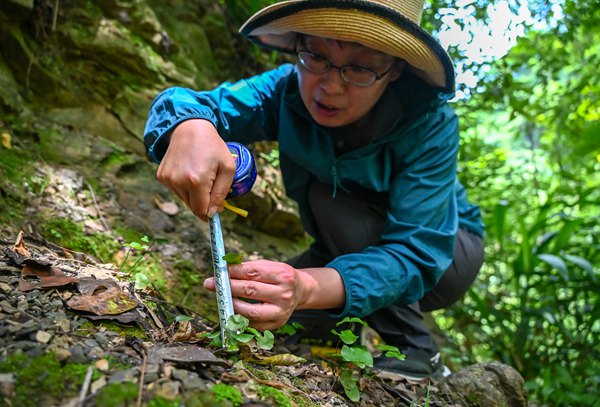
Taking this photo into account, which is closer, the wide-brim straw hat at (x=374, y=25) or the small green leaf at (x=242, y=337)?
the small green leaf at (x=242, y=337)

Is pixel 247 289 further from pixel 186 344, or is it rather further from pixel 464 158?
pixel 464 158

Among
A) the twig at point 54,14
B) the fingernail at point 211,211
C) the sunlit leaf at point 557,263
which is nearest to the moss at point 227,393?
the fingernail at point 211,211

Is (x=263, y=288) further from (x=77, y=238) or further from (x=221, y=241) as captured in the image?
(x=77, y=238)

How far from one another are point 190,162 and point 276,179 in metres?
2.05

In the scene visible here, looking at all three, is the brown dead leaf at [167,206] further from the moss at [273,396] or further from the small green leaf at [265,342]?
the moss at [273,396]

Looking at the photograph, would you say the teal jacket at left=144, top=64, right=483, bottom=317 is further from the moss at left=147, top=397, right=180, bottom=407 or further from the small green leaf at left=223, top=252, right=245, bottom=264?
the moss at left=147, top=397, right=180, bottom=407

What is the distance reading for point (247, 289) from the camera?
148 cm

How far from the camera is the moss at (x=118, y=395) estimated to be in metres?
1.03

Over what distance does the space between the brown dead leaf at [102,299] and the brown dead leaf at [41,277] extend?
0.06 metres

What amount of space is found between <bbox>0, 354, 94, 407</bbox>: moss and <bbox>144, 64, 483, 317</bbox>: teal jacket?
93 cm

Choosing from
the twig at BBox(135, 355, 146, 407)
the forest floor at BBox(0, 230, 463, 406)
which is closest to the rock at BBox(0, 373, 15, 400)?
the forest floor at BBox(0, 230, 463, 406)

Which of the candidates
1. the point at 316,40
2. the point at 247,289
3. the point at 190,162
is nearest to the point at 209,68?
the point at 316,40

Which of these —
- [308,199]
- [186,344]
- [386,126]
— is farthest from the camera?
[308,199]

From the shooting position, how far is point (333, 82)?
194cm
